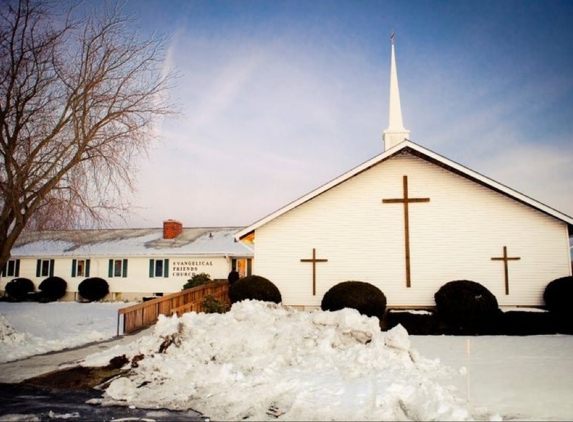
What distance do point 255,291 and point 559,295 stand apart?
34.7ft

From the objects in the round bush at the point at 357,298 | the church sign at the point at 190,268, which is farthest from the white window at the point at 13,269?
the round bush at the point at 357,298

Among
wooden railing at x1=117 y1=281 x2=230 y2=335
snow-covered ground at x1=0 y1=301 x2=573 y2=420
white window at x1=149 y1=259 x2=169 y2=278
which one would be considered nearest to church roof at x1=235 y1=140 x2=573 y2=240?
wooden railing at x1=117 y1=281 x2=230 y2=335

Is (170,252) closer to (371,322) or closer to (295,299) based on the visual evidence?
(295,299)

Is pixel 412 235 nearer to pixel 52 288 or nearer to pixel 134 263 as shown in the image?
pixel 134 263

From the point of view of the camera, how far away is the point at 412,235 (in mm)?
16703

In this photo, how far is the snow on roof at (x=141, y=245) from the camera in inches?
1201

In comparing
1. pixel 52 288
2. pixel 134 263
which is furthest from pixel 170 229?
pixel 52 288

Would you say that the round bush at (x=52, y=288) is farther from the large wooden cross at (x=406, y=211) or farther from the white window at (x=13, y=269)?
the large wooden cross at (x=406, y=211)

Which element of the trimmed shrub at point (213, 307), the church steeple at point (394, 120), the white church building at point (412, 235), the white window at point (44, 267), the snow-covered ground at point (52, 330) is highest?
the church steeple at point (394, 120)

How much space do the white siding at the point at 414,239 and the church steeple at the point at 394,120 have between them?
5.79 metres

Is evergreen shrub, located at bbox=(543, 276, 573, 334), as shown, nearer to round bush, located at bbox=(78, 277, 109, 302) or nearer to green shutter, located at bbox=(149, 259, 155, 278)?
green shutter, located at bbox=(149, 259, 155, 278)

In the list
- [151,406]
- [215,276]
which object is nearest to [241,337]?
[151,406]

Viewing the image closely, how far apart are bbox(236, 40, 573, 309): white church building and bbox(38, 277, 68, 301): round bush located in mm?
19958

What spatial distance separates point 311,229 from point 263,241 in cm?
207
